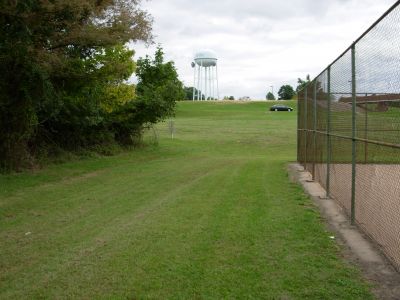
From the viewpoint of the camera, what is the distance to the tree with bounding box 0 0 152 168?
1333cm

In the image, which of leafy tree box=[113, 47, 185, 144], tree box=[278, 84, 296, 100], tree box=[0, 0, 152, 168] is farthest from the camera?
tree box=[278, 84, 296, 100]

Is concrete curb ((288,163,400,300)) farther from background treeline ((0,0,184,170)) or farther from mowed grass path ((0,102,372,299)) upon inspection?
background treeline ((0,0,184,170))

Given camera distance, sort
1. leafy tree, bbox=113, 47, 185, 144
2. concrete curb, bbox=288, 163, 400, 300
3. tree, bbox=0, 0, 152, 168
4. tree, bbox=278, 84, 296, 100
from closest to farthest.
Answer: concrete curb, bbox=288, 163, 400, 300 → tree, bbox=0, 0, 152, 168 → leafy tree, bbox=113, 47, 185, 144 → tree, bbox=278, 84, 296, 100

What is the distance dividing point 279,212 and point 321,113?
3.58 metres

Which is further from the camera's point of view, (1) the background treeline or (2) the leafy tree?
(2) the leafy tree

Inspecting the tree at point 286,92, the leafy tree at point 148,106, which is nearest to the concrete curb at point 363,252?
the leafy tree at point 148,106

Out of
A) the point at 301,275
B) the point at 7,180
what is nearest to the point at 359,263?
the point at 301,275

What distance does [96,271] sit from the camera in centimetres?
566

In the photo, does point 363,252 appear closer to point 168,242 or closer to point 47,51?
point 168,242

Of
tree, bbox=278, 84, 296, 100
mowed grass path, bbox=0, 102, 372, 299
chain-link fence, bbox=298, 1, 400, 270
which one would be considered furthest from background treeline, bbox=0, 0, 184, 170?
tree, bbox=278, 84, 296, 100

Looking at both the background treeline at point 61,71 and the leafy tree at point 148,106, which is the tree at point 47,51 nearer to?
the background treeline at point 61,71

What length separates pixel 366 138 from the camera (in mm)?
7125

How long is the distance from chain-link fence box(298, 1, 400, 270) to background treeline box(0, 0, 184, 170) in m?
7.29

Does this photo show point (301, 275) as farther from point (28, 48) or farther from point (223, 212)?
point (28, 48)
